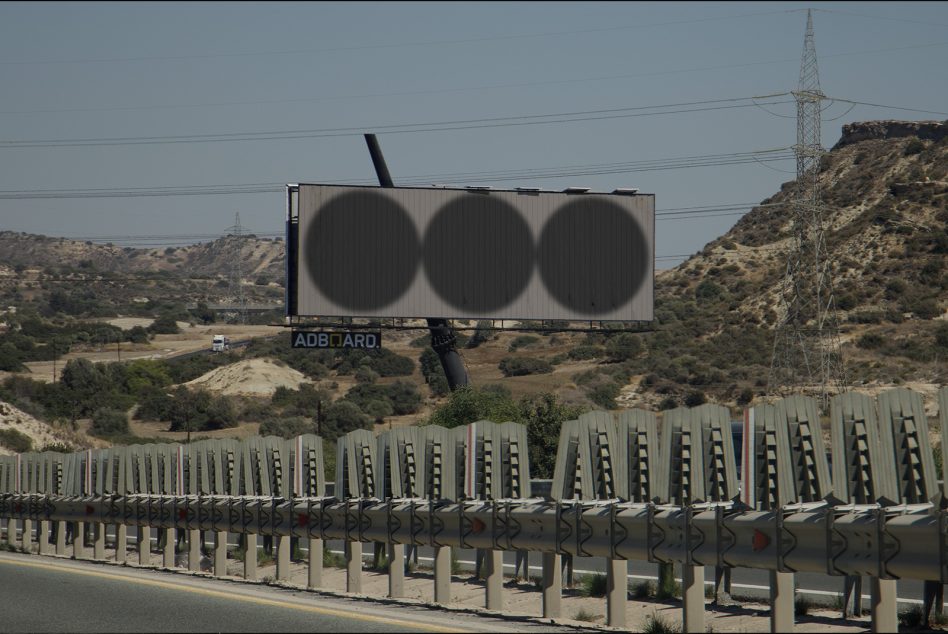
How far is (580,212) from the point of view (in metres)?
40.8

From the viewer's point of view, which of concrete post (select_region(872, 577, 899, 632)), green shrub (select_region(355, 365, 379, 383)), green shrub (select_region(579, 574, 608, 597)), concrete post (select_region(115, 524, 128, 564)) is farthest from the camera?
green shrub (select_region(355, 365, 379, 383))

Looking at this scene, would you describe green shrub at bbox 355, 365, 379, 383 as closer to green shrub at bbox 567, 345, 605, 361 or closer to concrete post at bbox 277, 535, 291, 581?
green shrub at bbox 567, 345, 605, 361

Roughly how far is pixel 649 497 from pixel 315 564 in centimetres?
521

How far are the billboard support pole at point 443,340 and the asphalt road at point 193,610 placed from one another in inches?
1011

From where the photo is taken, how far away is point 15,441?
169 feet

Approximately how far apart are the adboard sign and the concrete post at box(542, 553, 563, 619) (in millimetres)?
27537

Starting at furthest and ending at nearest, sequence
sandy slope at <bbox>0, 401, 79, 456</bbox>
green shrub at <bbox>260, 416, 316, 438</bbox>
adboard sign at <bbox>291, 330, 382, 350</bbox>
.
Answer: green shrub at <bbox>260, 416, 316, 438</bbox>
sandy slope at <bbox>0, 401, 79, 456</bbox>
adboard sign at <bbox>291, 330, 382, 350</bbox>

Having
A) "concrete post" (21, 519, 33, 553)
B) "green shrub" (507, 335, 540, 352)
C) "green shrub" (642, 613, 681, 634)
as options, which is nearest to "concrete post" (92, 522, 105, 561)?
"concrete post" (21, 519, 33, 553)

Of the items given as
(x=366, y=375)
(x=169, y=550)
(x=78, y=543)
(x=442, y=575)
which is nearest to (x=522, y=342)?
(x=366, y=375)

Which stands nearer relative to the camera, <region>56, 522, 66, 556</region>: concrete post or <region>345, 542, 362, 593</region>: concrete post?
<region>345, 542, 362, 593</region>: concrete post

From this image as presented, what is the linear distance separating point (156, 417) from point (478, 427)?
61.8 meters

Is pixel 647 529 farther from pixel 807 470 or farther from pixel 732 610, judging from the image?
pixel 732 610

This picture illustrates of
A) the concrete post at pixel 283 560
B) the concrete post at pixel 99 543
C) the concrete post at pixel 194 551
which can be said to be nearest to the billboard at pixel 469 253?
the concrete post at pixel 99 543

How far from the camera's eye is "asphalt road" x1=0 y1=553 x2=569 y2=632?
1047 cm
